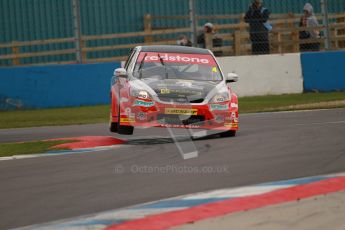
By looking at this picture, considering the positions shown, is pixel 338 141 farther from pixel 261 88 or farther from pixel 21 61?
pixel 21 61

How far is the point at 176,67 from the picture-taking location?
13.7 metres

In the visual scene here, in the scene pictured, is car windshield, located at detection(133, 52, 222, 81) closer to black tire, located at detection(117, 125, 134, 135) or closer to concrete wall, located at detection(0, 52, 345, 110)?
black tire, located at detection(117, 125, 134, 135)

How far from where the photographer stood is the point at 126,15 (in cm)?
2756

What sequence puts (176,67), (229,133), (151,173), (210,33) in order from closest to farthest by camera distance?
(151,173) < (229,133) < (176,67) < (210,33)

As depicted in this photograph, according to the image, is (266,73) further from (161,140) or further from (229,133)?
(161,140)

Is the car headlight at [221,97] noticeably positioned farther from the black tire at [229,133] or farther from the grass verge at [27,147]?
the grass verge at [27,147]

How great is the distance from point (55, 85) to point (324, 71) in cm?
658

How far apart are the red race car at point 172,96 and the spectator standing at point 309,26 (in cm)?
939

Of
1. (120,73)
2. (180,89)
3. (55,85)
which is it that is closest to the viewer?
(180,89)

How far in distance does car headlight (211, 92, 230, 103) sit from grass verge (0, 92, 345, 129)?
5580 mm

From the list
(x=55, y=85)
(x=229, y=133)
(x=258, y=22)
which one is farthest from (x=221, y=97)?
(x=258, y=22)

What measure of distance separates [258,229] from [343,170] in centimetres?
285

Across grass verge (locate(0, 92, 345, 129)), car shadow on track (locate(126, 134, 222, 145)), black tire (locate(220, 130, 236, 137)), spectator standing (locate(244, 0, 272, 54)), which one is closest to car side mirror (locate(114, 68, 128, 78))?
car shadow on track (locate(126, 134, 222, 145))

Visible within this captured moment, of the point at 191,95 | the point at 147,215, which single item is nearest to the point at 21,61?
the point at 191,95
